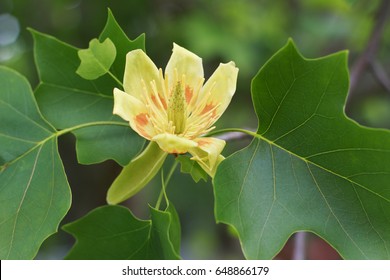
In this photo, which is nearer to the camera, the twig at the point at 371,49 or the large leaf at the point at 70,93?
the large leaf at the point at 70,93

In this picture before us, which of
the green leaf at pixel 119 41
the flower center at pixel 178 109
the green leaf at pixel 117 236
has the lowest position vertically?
the green leaf at pixel 117 236

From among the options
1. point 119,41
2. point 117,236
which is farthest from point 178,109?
point 117,236

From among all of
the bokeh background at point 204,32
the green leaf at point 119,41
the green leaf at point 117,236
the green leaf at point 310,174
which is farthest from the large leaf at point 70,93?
the bokeh background at point 204,32

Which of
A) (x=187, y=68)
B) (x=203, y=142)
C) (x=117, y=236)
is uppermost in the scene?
(x=187, y=68)

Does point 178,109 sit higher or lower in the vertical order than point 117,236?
higher

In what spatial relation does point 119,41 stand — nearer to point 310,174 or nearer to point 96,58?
point 96,58

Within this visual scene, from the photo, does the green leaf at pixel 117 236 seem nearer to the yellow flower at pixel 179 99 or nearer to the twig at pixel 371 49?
the yellow flower at pixel 179 99

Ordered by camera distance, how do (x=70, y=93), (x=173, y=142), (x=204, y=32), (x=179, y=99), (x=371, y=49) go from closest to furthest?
(x=173, y=142) → (x=179, y=99) → (x=70, y=93) → (x=371, y=49) → (x=204, y=32)
